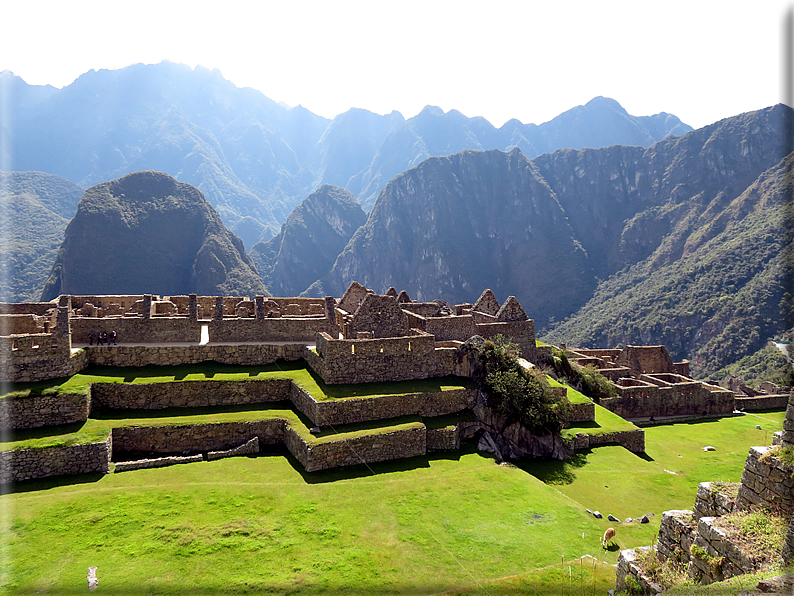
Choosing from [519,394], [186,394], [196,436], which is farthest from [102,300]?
[519,394]

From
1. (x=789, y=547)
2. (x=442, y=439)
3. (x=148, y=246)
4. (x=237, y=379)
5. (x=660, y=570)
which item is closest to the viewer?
(x=789, y=547)

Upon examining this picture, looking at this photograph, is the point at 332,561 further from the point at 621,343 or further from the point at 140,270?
the point at 140,270

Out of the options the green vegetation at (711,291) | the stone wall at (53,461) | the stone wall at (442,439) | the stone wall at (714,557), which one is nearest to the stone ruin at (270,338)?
the stone wall at (442,439)

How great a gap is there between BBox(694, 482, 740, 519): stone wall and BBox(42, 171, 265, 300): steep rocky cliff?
393 ft

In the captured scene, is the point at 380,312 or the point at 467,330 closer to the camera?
the point at 380,312

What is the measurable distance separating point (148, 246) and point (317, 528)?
14718 cm

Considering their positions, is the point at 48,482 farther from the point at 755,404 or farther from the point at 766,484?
the point at 755,404

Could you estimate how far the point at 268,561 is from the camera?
8812mm

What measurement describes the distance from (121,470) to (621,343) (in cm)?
12517

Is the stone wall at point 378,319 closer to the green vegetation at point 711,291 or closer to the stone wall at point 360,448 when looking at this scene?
the stone wall at point 360,448

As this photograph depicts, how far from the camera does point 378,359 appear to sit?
1694 centimetres

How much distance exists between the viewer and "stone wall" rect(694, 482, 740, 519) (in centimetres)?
661

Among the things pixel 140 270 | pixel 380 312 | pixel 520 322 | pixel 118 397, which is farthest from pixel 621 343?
pixel 140 270

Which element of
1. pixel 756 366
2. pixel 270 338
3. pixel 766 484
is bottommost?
pixel 756 366
